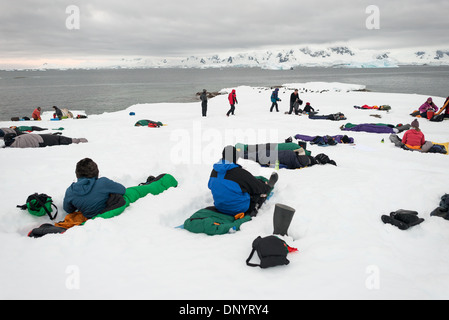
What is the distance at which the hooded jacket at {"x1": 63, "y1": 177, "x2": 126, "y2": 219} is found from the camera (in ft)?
15.1

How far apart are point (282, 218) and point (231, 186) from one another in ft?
3.52

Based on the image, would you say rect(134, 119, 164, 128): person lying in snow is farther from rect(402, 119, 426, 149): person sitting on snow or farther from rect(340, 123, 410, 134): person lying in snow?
rect(402, 119, 426, 149): person sitting on snow

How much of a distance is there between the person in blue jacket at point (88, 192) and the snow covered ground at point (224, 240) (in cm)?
48

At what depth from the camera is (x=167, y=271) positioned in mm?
3352

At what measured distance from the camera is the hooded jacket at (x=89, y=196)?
182 inches

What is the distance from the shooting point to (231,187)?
183 inches

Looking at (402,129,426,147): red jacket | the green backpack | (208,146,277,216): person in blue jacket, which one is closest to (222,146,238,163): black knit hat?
(208,146,277,216): person in blue jacket

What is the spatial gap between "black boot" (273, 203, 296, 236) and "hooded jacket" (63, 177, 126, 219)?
3023mm

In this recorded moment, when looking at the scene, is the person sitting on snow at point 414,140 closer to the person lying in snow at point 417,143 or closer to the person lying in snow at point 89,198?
the person lying in snow at point 417,143

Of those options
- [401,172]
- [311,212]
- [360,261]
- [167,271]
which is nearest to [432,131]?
[401,172]

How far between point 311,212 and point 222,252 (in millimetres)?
2006

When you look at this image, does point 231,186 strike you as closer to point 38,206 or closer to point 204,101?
point 38,206

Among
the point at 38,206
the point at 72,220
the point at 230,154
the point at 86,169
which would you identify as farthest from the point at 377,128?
the point at 38,206

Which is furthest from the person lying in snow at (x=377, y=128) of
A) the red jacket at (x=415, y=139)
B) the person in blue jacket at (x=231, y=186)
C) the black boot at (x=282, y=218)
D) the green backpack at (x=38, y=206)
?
the green backpack at (x=38, y=206)
